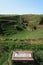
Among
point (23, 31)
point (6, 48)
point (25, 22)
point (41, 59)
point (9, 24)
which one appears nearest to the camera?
point (41, 59)

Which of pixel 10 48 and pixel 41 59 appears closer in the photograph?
pixel 41 59

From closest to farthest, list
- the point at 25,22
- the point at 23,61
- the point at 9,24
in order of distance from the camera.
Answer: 1. the point at 23,61
2. the point at 9,24
3. the point at 25,22

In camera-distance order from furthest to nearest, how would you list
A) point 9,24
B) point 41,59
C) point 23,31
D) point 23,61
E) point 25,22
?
point 25,22
point 9,24
point 23,31
point 41,59
point 23,61

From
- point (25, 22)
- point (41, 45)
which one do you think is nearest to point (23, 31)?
point (25, 22)

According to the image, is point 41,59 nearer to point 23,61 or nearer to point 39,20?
point 23,61

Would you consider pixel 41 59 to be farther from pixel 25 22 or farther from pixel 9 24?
pixel 25 22

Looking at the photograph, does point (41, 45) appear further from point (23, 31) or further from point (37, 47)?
point (23, 31)

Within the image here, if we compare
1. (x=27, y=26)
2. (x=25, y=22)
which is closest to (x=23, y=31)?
(x=27, y=26)

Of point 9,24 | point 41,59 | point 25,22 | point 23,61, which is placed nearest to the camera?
point 23,61

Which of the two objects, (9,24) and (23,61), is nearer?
(23,61)
